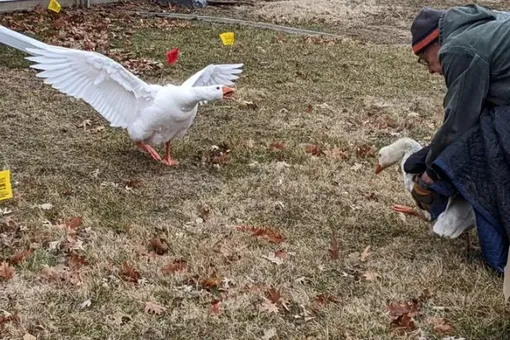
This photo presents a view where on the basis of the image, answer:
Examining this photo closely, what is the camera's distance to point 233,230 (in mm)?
4422

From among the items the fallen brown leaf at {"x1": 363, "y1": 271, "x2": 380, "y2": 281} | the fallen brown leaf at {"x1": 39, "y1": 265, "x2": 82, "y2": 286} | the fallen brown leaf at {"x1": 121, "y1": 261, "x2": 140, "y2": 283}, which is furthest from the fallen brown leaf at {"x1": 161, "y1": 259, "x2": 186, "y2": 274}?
the fallen brown leaf at {"x1": 363, "y1": 271, "x2": 380, "y2": 281}

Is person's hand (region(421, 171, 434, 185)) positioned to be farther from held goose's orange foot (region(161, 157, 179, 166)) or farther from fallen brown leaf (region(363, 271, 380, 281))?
held goose's orange foot (region(161, 157, 179, 166))

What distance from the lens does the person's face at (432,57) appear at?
12.4 feet

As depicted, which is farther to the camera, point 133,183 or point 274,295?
point 133,183

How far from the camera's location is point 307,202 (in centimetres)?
494

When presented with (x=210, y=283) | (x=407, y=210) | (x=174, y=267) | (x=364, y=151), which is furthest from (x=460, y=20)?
(x=364, y=151)

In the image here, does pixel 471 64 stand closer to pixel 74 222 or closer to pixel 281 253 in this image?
pixel 281 253

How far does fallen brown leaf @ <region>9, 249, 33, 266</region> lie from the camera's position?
3.89 meters

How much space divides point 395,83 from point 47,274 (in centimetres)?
564

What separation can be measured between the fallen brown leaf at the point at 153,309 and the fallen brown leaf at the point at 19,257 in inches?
34.3

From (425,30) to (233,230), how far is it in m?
1.69

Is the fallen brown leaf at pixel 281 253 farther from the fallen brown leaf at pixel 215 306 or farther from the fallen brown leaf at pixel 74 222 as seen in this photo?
the fallen brown leaf at pixel 74 222

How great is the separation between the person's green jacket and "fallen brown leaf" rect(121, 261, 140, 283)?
1.82 meters

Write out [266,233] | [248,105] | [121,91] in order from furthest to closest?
[248,105], [121,91], [266,233]
